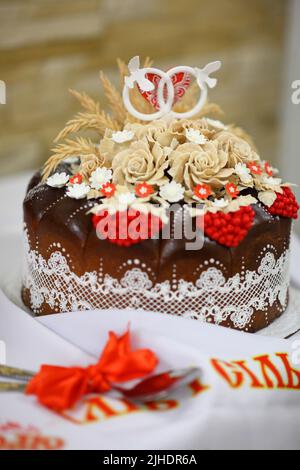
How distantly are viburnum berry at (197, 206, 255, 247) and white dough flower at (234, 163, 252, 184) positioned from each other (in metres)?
0.08

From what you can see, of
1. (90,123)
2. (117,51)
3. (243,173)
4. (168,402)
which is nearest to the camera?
(168,402)

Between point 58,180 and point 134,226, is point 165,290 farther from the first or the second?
point 58,180

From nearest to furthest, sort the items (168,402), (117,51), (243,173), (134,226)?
(168,402), (134,226), (243,173), (117,51)

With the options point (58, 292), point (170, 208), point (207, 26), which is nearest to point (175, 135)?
point (170, 208)

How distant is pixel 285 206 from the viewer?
4.95ft

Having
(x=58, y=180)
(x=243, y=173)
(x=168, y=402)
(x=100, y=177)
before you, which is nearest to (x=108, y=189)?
(x=100, y=177)

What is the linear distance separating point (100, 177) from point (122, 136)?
120mm

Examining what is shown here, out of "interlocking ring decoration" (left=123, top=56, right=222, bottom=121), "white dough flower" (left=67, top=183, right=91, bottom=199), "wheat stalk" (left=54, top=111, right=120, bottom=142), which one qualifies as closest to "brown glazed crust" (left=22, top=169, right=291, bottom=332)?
"white dough flower" (left=67, top=183, right=91, bottom=199)

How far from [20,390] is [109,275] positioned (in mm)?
288

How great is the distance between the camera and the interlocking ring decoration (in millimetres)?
1506

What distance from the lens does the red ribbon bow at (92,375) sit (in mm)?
1194

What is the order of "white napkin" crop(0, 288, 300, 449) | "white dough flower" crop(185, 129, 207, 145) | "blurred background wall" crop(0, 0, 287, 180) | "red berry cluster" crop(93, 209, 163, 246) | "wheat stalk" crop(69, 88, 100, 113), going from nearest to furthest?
"white napkin" crop(0, 288, 300, 449), "red berry cluster" crop(93, 209, 163, 246), "white dough flower" crop(185, 129, 207, 145), "wheat stalk" crop(69, 88, 100, 113), "blurred background wall" crop(0, 0, 287, 180)

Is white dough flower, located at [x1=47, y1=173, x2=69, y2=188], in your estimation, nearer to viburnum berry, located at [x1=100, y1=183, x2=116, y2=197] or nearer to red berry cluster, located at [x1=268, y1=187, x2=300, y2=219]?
viburnum berry, located at [x1=100, y1=183, x2=116, y2=197]
